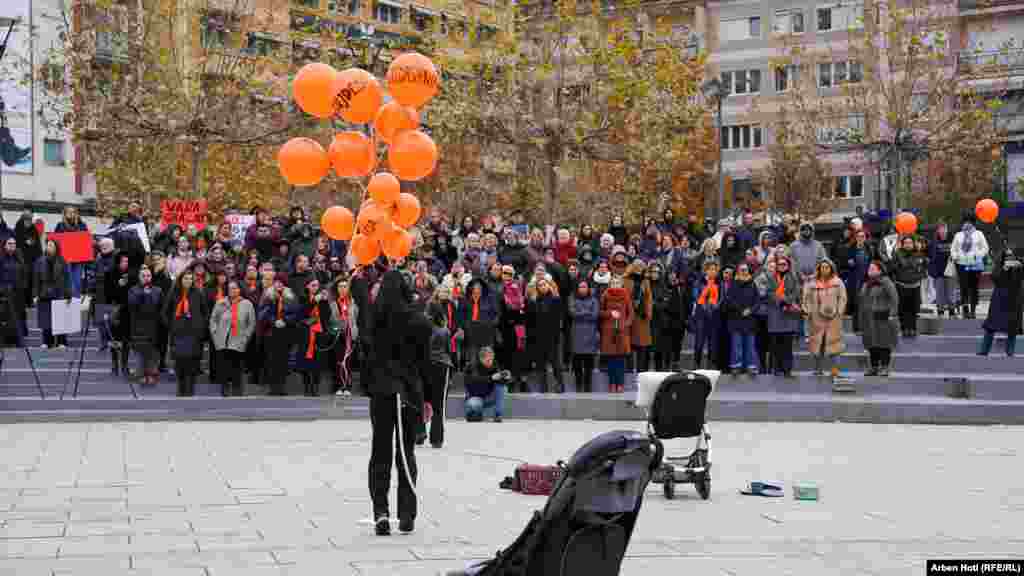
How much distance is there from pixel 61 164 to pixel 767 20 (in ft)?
112

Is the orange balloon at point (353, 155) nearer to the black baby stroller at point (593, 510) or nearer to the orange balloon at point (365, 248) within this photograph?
the orange balloon at point (365, 248)

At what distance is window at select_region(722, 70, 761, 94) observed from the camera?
240 ft

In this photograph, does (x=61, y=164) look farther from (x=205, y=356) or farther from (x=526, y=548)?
(x=526, y=548)

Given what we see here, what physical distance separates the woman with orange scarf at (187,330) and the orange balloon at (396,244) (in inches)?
287

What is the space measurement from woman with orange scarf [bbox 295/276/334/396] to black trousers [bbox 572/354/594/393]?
12.4 ft

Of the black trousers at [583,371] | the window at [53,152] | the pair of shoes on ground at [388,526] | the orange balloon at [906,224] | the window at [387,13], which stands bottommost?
the pair of shoes on ground at [388,526]

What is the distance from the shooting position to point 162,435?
19172 millimetres

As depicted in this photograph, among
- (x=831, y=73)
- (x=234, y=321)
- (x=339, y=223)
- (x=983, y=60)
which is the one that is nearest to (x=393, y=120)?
(x=339, y=223)

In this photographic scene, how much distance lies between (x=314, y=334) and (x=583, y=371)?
4162mm

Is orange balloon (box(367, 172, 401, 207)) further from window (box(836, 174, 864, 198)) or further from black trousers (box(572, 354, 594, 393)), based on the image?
window (box(836, 174, 864, 198))

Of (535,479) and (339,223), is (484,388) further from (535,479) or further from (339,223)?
(535,479)

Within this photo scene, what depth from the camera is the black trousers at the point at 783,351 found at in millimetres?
23656

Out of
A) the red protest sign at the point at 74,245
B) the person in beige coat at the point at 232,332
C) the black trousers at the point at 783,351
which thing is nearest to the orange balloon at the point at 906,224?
the black trousers at the point at 783,351

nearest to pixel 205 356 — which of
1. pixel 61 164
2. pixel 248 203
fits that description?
pixel 248 203
